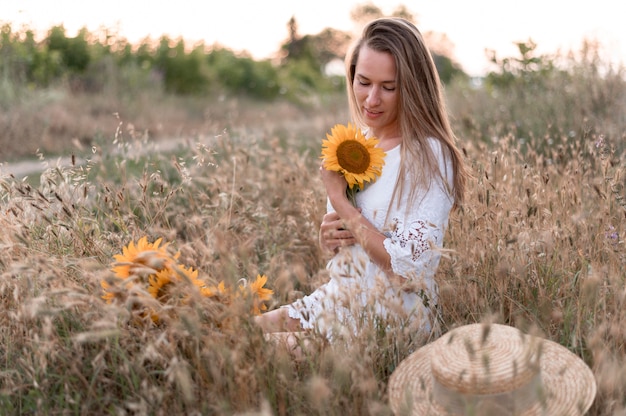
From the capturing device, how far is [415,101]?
2.81 m

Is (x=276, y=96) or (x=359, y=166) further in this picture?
(x=276, y=96)

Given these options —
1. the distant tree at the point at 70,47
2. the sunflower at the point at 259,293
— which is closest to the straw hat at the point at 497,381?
the sunflower at the point at 259,293

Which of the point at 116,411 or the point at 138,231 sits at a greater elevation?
the point at 138,231

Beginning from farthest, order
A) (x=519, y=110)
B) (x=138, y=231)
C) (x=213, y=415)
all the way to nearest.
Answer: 1. (x=519, y=110)
2. (x=138, y=231)
3. (x=213, y=415)

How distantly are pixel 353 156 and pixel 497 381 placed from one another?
1226 mm

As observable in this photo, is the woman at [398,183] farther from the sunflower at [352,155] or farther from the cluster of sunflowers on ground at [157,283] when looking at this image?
the cluster of sunflowers on ground at [157,283]

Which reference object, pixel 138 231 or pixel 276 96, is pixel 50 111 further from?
pixel 276 96

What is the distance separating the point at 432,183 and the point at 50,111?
26.0 ft

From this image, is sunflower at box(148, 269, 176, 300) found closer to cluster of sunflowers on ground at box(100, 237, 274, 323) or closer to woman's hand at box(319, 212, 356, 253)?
cluster of sunflowers on ground at box(100, 237, 274, 323)

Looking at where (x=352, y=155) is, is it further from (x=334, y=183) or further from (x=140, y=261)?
(x=140, y=261)

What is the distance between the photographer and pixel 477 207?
119 inches

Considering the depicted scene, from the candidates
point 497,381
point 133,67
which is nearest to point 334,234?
point 497,381

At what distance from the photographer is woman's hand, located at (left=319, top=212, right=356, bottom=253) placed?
8.96ft

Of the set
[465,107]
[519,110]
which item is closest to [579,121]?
[519,110]
